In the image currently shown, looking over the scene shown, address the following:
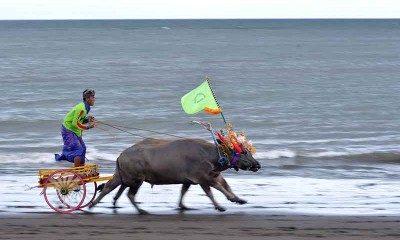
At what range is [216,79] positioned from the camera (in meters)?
57.2

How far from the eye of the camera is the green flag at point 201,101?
13.8 metres

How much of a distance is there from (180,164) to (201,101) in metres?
1.07

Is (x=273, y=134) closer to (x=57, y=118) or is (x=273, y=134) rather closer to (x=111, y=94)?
(x=57, y=118)

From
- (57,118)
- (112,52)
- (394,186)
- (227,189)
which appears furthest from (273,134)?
(112,52)

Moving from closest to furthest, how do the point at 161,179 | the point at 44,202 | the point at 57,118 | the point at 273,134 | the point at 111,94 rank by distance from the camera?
the point at 161,179 < the point at 44,202 < the point at 273,134 < the point at 57,118 < the point at 111,94

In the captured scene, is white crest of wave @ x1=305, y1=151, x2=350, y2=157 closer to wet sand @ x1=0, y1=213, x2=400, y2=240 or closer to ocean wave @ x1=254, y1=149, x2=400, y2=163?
ocean wave @ x1=254, y1=149, x2=400, y2=163

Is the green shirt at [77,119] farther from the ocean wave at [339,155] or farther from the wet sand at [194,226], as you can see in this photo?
the ocean wave at [339,155]

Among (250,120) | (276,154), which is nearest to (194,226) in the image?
(276,154)

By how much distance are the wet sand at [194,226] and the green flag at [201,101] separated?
1693mm

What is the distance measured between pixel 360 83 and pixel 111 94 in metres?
17.0

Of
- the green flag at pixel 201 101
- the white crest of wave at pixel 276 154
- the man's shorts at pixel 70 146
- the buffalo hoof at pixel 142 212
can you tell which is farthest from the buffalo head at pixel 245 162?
the white crest of wave at pixel 276 154

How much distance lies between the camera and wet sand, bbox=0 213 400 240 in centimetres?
1198

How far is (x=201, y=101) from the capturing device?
13.9m

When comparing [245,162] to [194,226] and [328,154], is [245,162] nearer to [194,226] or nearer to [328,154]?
[194,226]
